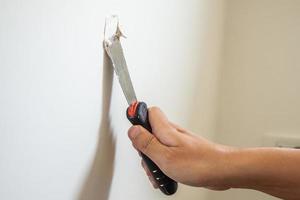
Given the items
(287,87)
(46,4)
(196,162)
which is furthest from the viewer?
(287,87)

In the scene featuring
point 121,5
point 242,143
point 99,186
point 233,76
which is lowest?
point 242,143

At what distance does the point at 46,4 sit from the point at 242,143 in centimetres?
96

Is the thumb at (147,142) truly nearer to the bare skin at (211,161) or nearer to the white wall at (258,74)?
the bare skin at (211,161)

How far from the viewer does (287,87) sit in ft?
3.57

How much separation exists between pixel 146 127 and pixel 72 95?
11cm

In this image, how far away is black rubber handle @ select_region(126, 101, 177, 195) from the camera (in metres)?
0.41

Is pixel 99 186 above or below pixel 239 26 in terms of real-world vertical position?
below

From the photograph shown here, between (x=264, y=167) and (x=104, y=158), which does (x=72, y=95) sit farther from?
(x=264, y=167)

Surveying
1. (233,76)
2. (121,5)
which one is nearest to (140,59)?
(121,5)

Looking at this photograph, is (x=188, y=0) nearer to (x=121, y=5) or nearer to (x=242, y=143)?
(x=121, y=5)

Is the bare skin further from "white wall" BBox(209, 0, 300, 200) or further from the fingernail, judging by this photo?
"white wall" BBox(209, 0, 300, 200)

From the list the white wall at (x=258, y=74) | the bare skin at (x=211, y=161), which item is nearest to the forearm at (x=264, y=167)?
the bare skin at (x=211, y=161)

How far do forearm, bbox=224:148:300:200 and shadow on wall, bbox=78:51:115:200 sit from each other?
144 millimetres

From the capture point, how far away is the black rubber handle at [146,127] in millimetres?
410
